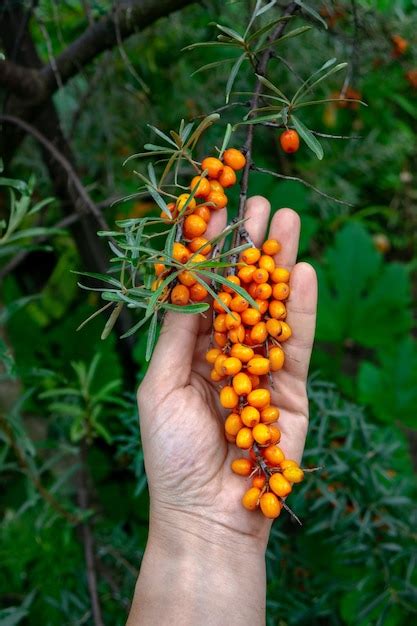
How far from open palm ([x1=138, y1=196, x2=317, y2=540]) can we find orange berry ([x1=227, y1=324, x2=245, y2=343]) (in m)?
0.18

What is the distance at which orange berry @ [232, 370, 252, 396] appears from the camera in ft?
3.37

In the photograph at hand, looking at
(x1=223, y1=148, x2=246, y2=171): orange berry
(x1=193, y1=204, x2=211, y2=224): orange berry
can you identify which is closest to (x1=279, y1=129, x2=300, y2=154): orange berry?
(x1=223, y1=148, x2=246, y2=171): orange berry

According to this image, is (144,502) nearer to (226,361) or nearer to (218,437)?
(218,437)

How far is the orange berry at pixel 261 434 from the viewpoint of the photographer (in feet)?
3.33

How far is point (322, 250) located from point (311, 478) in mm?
2150

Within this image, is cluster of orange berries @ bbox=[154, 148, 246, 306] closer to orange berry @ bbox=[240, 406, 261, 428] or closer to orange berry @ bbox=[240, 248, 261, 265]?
orange berry @ bbox=[240, 248, 261, 265]

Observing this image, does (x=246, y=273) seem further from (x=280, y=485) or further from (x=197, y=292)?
(x=280, y=485)

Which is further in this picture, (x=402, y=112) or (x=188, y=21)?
(x=402, y=112)

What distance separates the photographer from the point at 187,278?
1006 mm

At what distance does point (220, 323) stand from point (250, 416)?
173 mm

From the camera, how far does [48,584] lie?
5.92 ft

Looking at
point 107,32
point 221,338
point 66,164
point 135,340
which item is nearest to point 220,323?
point 221,338

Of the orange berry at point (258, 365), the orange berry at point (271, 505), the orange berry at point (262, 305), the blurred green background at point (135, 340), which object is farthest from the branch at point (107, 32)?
the orange berry at point (271, 505)

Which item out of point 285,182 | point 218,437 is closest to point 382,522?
point 218,437
